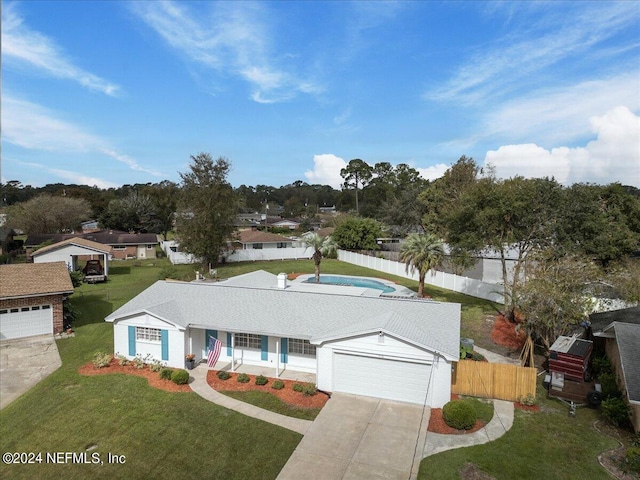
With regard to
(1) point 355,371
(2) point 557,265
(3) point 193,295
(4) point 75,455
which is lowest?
(4) point 75,455

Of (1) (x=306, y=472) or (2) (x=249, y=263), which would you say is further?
(2) (x=249, y=263)

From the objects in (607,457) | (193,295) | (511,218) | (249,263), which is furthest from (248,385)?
(249,263)

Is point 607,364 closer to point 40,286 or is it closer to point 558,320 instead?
point 558,320

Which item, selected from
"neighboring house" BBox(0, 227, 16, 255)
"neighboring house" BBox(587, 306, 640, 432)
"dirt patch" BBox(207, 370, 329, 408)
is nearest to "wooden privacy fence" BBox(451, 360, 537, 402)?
"neighboring house" BBox(587, 306, 640, 432)

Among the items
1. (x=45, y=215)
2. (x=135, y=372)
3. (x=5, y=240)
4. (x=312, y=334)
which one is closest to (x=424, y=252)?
(x=312, y=334)

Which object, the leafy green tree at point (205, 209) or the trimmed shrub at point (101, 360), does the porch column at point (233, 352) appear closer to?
the trimmed shrub at point (101, 360)
